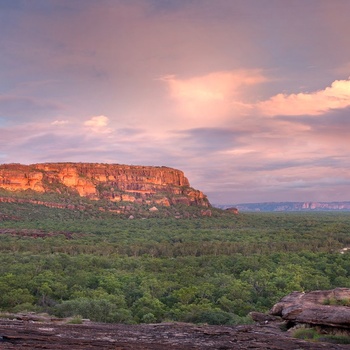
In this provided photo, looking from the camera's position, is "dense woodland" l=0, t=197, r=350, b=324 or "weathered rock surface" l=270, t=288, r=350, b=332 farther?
"dense woodland" l=0, t=197, r=350, b=324

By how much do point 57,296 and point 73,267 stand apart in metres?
12.7

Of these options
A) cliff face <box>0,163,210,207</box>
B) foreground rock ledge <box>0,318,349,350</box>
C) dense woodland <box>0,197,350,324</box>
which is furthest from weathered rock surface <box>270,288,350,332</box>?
cliff face <box>0,163,210,207</box>

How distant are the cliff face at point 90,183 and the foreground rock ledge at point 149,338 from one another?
151231mm

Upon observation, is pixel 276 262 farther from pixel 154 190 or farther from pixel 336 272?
pixel 154 190

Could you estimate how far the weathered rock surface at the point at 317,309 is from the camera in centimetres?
1473

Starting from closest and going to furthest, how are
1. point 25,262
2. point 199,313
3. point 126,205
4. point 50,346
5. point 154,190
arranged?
1. point 50,346
2. point 199,313
3. point 25,262
4. point 126,205
5. point 154,190

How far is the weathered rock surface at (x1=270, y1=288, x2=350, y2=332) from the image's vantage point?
580 inches

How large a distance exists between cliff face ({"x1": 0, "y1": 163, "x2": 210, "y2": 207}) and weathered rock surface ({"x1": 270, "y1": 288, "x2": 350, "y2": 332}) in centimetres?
15100

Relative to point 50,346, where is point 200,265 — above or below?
below

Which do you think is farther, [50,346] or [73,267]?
[73,267]

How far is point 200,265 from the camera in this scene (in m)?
56.8

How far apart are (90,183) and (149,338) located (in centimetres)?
17225

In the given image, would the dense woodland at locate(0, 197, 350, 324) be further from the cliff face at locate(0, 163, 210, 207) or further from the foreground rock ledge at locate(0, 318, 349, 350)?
the cliff face at locate(0, 163, 210, 207)

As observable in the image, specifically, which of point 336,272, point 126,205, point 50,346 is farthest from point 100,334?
point 126,205
